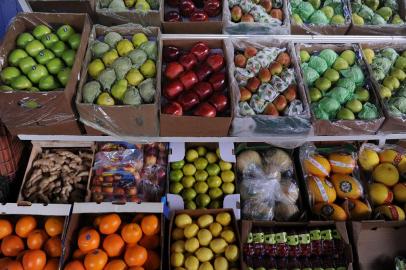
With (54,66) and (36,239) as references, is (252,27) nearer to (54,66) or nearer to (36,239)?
(54,66)

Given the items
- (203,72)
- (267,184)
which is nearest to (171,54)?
(203,72)

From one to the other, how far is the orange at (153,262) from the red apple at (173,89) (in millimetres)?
801

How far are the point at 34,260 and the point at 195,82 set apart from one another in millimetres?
1169

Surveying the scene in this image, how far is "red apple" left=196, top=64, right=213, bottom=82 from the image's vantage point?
1.94m

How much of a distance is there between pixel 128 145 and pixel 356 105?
1.35m

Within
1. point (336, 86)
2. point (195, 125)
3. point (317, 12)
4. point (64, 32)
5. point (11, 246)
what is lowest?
point (11, 246)

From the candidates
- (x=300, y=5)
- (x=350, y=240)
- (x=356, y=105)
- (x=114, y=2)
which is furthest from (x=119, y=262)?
(x=300, y=5)

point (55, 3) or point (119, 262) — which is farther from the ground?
point (55, 3)

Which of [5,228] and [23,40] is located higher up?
[23,40]

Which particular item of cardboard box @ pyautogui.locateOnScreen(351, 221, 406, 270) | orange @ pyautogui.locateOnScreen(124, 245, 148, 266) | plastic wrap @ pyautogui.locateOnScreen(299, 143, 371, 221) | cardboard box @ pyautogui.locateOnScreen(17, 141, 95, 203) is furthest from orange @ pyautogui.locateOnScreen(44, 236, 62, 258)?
Result: cardboard box @ pyautogui.locateOnScreen(351, 221, 406, 270)

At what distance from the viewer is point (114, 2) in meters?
2.27

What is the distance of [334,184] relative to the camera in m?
2.08

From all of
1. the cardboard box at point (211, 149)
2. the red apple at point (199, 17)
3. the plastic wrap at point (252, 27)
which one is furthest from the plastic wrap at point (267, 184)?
the red apple at point (199, 17)

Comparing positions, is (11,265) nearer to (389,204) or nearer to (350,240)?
(350,240)
